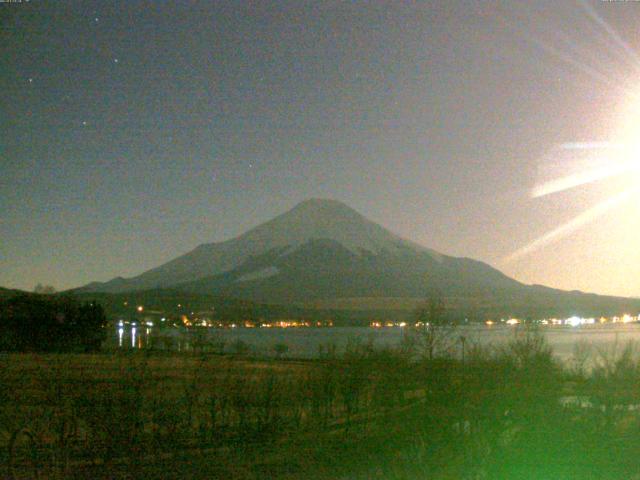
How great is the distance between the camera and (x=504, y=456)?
9.89 meters

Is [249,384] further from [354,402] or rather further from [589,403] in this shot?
[589,403]

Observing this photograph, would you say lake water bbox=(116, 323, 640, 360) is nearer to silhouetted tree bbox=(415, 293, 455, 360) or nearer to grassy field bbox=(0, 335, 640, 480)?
silhouetted tree bbox=(415, 293, 455, 360)

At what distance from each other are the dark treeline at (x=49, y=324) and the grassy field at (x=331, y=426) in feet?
84.0

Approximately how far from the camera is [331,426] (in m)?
14.9

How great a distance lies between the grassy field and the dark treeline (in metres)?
25.6

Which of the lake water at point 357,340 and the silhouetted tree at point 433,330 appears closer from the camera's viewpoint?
the lake water at point 357,340

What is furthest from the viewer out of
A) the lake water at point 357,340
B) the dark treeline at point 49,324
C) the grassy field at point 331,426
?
the dark treeline at point 49,324

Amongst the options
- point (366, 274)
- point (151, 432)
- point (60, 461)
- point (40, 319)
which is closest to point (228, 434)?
point (151, 432)

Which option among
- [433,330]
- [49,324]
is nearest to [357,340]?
[433,330]

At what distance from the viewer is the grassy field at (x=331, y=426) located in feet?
33.2

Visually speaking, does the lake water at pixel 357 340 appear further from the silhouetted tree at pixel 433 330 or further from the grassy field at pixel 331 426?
the grassy field at pixel 331 426

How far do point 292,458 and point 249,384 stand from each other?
163 inches

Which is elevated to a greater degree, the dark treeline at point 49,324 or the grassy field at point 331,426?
the dark treeline at point 49,324

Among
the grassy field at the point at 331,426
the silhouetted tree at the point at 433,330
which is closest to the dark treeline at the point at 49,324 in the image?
the silhouetted tree at the point at 433,330
